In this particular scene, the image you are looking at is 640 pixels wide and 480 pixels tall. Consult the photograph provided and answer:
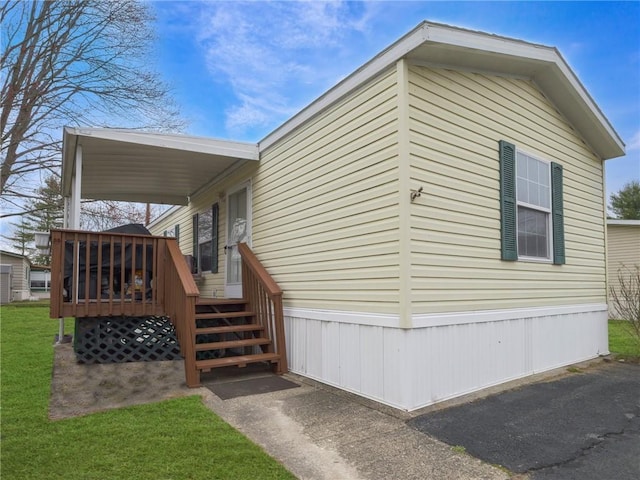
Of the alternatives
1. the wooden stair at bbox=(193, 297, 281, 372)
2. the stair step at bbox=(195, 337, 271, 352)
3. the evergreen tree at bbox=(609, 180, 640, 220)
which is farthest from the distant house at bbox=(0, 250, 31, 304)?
the evergreen tree at bbox=(609, 180, 640, 220)

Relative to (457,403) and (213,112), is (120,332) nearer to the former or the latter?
(457,403)

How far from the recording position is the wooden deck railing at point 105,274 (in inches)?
197

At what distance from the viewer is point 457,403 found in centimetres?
410

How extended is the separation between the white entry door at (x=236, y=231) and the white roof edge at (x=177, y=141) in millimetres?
704

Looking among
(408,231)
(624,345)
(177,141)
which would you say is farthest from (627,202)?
(177,141)

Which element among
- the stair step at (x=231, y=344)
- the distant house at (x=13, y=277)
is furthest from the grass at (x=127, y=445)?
the distant house at (x=13, y=277)

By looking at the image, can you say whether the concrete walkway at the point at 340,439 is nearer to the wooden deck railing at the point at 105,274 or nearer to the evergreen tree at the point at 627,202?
the wooden deck railing at the point at 105,274

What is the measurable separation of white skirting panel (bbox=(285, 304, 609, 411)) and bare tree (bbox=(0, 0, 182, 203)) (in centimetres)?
1162

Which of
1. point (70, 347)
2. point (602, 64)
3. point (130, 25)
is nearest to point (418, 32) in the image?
point (70, 347)

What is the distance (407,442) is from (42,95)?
48.1 feet

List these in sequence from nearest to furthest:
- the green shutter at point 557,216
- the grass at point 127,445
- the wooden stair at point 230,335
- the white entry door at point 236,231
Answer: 1. the grass at point 127,445
2. the wooden stair at point 230,335
3. the green shutter at point 557,216
4. the white entry door at point 236,231

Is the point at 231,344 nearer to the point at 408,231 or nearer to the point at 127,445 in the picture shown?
the point at 127,445

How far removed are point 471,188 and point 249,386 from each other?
314 centimetres

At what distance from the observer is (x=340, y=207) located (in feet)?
15.6
